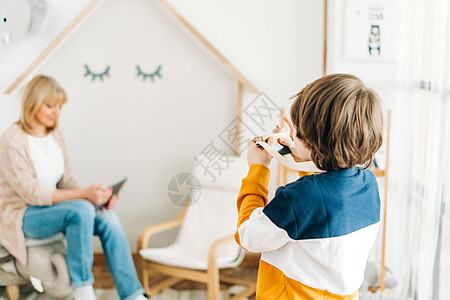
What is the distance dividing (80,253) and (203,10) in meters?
1.49

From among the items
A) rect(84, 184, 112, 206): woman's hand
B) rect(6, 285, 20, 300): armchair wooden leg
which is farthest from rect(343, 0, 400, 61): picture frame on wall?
rect(6, 285, 20, 300): armchair wooden leg

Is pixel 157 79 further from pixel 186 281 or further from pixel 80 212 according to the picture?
pixel 186 281

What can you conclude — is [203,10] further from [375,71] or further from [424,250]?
[424,250]

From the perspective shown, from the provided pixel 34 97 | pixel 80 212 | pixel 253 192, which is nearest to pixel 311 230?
pixel 253 192

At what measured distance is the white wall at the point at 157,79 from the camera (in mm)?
2680

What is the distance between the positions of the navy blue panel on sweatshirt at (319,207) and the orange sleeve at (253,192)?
86mm

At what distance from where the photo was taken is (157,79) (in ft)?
9.04

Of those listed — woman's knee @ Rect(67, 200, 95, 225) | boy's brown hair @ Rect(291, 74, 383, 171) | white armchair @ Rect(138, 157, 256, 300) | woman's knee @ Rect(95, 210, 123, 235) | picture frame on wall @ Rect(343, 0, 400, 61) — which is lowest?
white armchair @ Rect(138, 157, 256, 300)

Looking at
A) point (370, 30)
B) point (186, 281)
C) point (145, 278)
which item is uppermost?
point (370, 30)

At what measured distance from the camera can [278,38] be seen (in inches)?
106

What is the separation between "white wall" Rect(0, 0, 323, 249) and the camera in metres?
2.68

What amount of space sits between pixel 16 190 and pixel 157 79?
1.03m

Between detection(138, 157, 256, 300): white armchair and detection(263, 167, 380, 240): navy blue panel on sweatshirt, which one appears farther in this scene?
detection(138, 157, 256, 300): white armchair

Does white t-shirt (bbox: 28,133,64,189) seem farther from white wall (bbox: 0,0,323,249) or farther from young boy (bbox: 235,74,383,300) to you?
young boy (bbox: 235,74,383,300)
